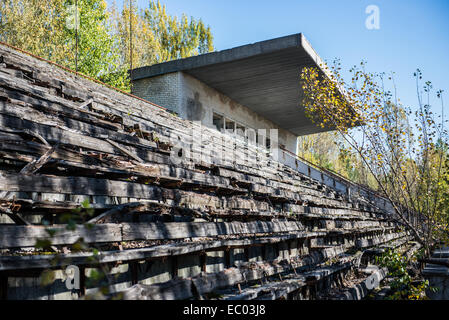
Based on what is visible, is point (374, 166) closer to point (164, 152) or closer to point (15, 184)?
point (164, 152)

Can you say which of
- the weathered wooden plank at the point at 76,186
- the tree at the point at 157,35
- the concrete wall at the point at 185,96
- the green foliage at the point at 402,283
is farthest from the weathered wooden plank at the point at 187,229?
the tree at the point at 157,35

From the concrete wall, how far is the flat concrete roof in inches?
7.8

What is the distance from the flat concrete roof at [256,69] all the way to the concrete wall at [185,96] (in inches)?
7.8

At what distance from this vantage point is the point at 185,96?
12133mm

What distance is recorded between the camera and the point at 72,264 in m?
2.32

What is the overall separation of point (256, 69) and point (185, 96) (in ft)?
7.83

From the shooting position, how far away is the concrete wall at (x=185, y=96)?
12.0m

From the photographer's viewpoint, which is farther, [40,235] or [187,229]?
[187,229]

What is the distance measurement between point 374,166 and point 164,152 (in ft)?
13.8

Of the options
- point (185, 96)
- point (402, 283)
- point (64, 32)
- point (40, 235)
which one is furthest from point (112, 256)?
point (64, 32)

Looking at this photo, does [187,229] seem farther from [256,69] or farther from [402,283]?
[256,69]

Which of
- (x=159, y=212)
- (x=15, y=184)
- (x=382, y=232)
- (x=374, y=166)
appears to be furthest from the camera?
(x=382, y=232)

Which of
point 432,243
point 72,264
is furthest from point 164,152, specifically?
point 432,243

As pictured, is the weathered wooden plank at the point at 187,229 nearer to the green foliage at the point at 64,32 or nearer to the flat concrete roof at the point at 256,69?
the flat concrete roof at the point at 256,69
